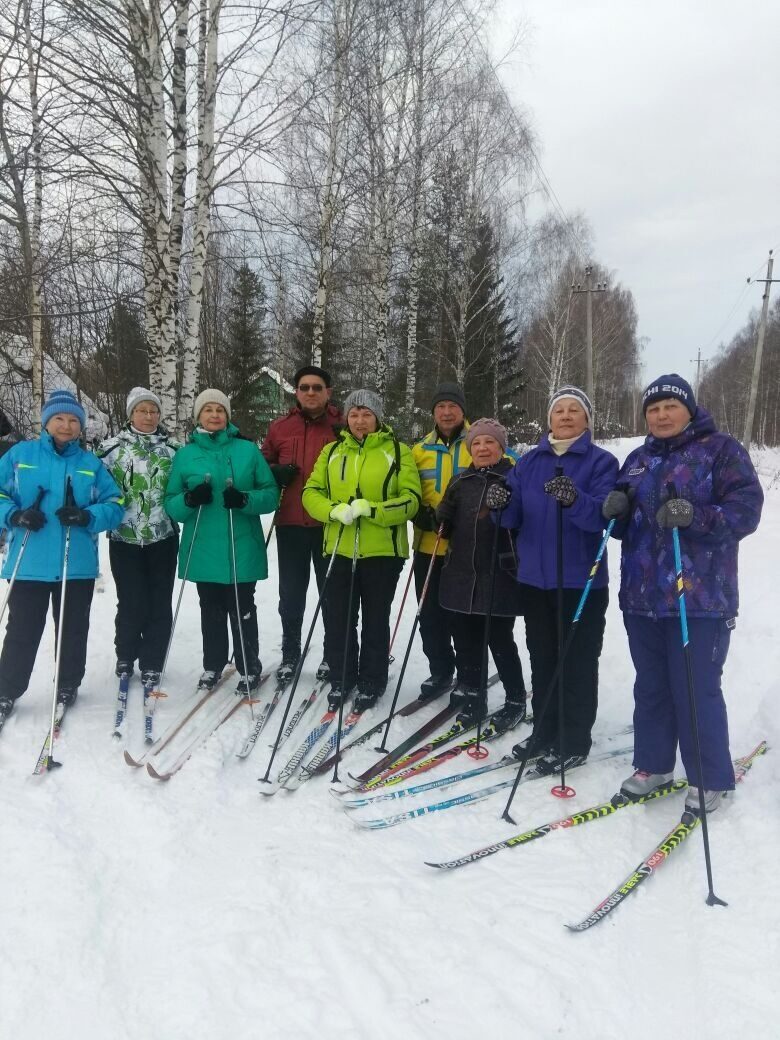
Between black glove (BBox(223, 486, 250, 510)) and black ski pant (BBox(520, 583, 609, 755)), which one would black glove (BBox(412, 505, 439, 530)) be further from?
black glove (BBox(223, 486, 250, 510))

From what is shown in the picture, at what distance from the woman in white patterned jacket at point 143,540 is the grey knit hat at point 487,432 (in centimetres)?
196

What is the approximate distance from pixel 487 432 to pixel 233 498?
1.59 metres

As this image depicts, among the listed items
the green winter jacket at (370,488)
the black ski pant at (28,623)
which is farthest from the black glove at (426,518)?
the black ski pant at (28,623)

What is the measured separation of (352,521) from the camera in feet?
12.2

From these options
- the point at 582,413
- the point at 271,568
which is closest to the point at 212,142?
the point at 271,568

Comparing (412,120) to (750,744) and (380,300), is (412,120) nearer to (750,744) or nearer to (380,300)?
(380,300)

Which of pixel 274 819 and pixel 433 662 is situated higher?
pixel 433 662

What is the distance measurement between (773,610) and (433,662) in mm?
3094

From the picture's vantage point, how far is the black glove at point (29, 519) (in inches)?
136

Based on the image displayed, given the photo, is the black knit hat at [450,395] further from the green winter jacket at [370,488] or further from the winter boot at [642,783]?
the winter boot at [642,783]

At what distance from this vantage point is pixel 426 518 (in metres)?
3.99

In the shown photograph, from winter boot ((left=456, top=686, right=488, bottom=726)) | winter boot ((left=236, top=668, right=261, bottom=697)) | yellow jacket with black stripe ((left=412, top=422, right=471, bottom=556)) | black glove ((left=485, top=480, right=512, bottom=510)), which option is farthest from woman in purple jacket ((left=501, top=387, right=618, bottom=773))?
winter boot ((left=236, top=668, right=261, bottom=697))

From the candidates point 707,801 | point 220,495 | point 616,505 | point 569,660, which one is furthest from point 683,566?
point 220,495

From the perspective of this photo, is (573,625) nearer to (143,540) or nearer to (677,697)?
(677,697)
